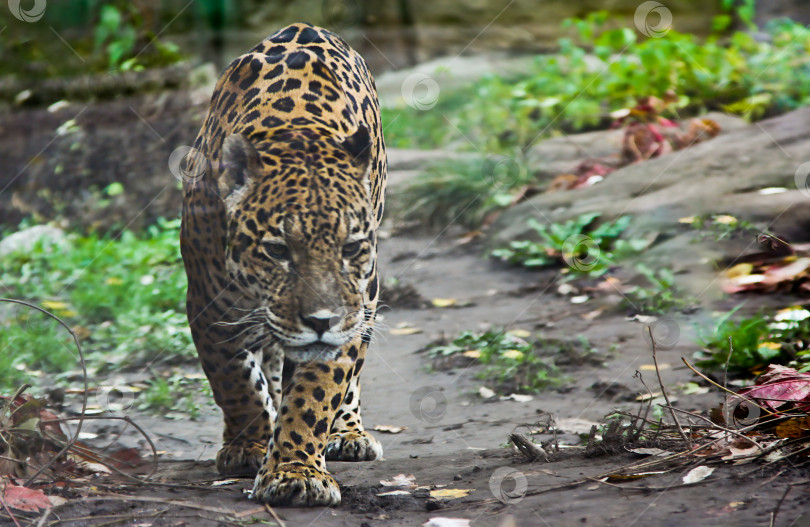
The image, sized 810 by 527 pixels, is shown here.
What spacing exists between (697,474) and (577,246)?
4.75 m

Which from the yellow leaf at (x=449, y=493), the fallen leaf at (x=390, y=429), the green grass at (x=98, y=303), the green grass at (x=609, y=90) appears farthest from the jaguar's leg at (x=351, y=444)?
the green grass at (x=609, y=90)

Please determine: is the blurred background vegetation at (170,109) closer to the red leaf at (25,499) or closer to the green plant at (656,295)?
the green plant at (656,295)

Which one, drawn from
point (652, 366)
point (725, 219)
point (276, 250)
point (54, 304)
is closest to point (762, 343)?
point (652, 366)

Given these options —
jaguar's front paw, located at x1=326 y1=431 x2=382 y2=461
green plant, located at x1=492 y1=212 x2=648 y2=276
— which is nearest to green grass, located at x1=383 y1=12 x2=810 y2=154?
green plant, located at x1=492 y1=212 x2=648 y2=276

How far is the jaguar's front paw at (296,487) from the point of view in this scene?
4.04 metres

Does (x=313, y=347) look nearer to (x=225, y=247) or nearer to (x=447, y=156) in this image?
(x=225, y=247)

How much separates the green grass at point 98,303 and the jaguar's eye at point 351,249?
127 inches

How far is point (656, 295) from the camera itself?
24.0ft

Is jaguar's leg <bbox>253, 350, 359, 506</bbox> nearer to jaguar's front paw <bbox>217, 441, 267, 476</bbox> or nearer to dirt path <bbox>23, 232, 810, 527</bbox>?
dirt path <bbox>23, 232, 810, 527</bbox>

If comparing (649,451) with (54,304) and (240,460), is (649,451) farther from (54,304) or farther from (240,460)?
(54,304)

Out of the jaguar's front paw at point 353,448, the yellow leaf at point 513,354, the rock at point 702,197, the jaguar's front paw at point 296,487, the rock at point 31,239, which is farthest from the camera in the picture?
the rock at point 31,239

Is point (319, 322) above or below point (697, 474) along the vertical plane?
above

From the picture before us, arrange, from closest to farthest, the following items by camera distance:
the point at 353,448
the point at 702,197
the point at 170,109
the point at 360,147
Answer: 1. the point at 360,147
2. the point at 353,448
3. the point at 702,197
4. the point at 170,109

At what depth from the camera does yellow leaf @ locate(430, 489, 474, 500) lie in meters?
4.16
